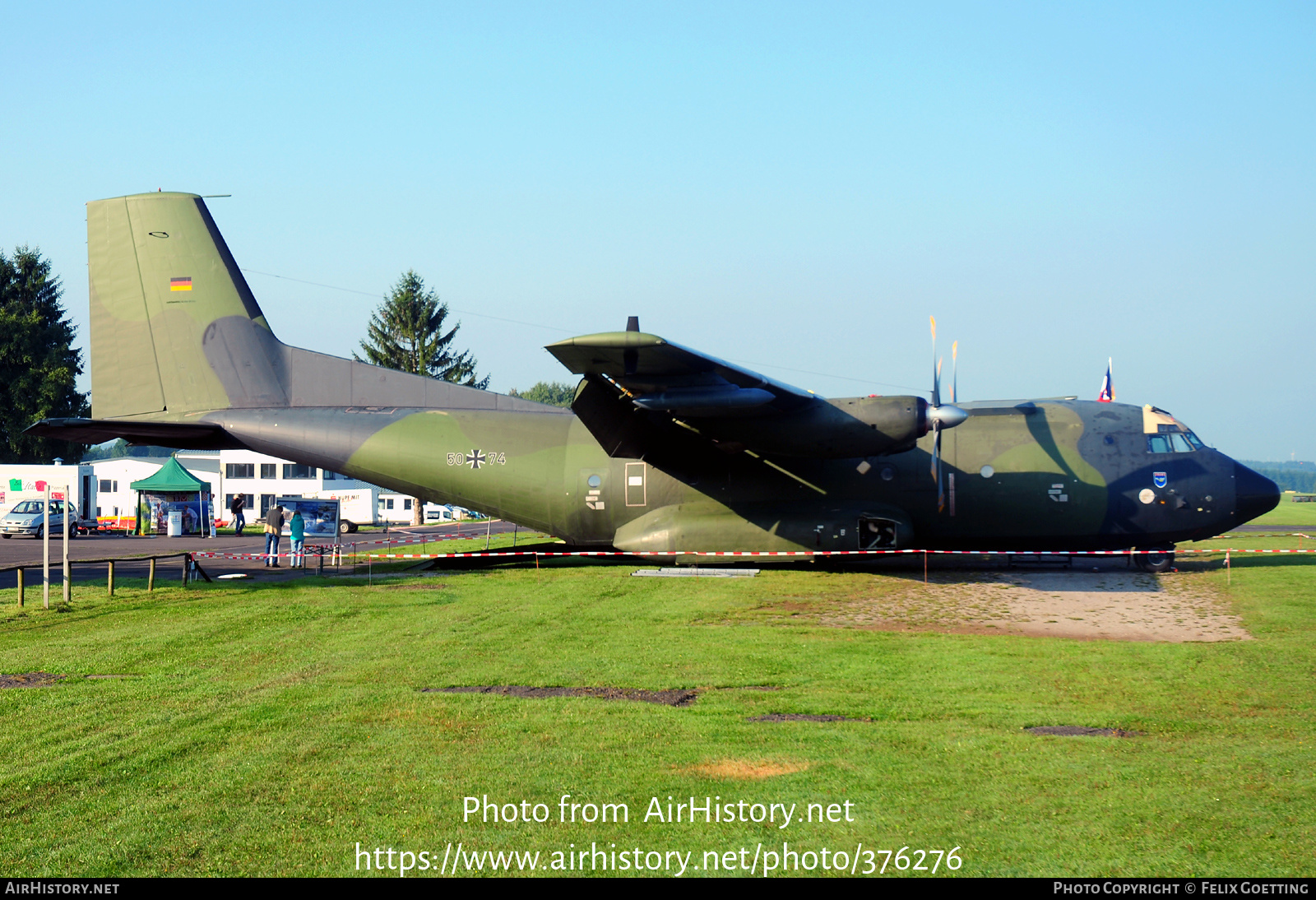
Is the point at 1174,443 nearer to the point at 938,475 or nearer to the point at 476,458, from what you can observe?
the point at 938,475

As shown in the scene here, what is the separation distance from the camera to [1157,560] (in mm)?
18922

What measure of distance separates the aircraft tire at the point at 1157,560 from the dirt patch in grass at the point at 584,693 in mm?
13519

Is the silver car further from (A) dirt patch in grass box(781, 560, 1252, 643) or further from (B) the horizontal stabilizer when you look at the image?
(A) dirt patch in grass box(781, 560, 1252, 643)

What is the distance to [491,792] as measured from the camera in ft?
19.5

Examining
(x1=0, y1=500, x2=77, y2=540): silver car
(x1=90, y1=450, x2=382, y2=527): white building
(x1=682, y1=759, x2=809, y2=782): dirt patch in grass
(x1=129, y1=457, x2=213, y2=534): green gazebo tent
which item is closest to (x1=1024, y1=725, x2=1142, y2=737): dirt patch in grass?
(x1=682, y1=759, x2=809, y2=782): dirt patch in grass

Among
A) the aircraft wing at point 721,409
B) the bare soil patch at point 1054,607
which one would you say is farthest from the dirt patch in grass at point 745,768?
the aircraft wing at point 721,409

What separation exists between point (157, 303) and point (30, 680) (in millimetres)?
12681

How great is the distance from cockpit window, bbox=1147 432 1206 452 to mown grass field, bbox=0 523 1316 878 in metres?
5.51

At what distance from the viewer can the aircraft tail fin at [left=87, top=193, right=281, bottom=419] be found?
1973 cm

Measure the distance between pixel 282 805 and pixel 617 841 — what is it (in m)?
2.11

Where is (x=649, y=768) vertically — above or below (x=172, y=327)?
below
